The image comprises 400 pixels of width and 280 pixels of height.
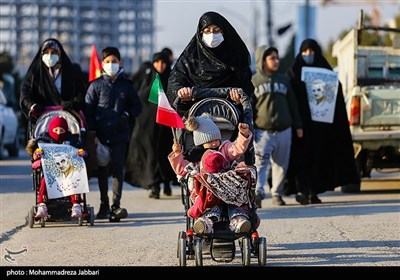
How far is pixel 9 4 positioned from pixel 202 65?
6975 inches

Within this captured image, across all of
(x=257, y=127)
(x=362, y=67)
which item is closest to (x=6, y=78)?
(x=362, y=67)

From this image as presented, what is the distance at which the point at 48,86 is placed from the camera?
1411cm

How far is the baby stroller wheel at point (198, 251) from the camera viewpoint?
963 cm

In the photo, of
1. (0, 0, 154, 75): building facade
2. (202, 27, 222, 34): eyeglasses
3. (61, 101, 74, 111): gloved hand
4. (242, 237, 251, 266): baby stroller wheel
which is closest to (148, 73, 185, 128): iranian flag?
(202, 27, 222, 34): eyeglasses

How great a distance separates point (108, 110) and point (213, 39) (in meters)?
3.62

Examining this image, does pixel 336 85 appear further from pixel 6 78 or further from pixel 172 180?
pixel 6 78

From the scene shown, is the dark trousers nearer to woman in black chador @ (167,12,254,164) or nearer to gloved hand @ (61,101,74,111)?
gloved hand @ (61,101,74,111)

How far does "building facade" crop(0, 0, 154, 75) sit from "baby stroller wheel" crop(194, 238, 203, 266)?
169379 mm

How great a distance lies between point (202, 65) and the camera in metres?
11.2

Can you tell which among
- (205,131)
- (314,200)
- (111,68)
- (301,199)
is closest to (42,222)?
(111,68)

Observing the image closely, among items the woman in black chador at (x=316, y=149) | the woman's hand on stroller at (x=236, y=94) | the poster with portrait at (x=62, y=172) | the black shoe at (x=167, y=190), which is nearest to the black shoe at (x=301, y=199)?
the woman in black chador at (x=316, y=149)

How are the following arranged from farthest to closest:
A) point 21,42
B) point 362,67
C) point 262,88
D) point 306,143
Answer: point 21,42 < point 362,67 < point 306,143 < point 262,88

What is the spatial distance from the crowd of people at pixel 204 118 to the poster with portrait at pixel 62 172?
27cm

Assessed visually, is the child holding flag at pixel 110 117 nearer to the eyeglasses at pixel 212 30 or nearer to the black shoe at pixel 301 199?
the black shoe at pixel 301 199
